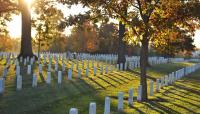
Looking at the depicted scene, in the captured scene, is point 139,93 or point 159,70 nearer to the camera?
point 139,93

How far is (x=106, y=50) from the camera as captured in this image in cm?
7625

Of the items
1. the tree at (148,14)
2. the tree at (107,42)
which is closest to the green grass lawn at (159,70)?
the tree at (148,14)

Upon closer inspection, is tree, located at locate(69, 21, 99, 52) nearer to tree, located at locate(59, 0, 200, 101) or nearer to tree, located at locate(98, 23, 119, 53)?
tree, located at locate(98, 23, 119, 53)

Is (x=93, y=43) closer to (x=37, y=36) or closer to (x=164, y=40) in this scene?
(x=37, y=36)

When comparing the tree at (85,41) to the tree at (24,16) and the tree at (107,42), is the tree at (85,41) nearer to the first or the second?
the tree at (107,42)

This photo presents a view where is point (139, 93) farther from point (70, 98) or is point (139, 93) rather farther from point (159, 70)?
point (159, 70)

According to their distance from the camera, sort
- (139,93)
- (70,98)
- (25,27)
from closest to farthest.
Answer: (70,98), (139,93), (25,27)

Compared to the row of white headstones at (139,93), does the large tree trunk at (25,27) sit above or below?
above

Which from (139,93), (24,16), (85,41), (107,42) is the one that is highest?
(24,16)

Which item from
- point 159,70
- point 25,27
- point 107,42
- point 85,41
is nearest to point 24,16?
point 25,27

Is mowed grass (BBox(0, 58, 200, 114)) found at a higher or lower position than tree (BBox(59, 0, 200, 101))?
lower

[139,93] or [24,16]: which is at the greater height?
[24,16]

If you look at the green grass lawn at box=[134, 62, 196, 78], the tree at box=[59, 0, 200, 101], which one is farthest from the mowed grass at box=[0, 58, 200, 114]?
the green grass lawn at box=[134, 62, 196, 78]

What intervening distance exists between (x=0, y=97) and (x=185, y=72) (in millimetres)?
25944
